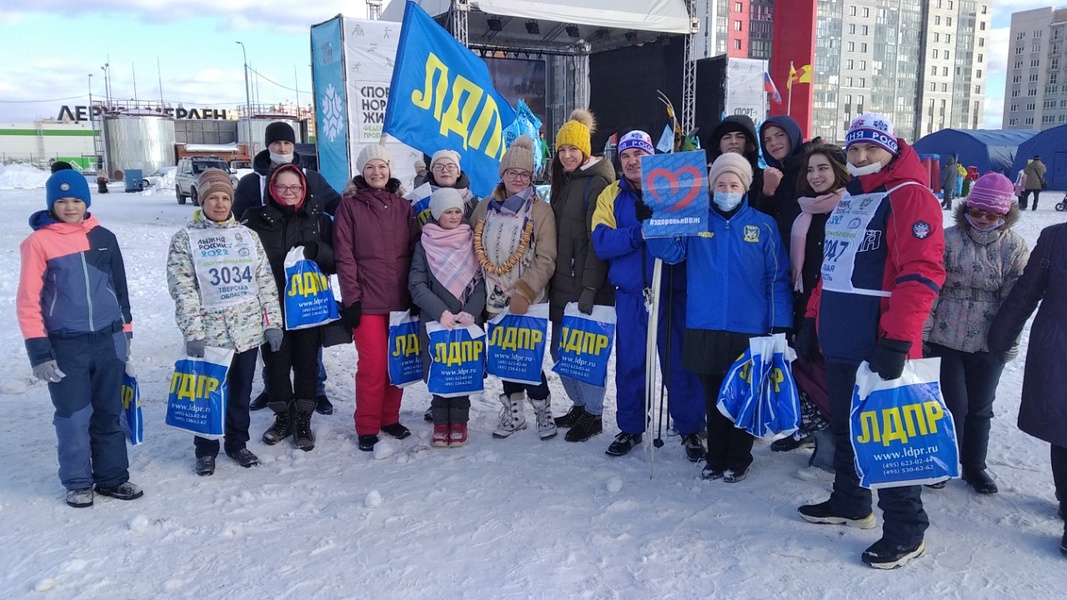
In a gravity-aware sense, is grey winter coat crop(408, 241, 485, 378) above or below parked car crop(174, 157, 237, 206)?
below

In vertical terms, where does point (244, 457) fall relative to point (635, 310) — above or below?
below

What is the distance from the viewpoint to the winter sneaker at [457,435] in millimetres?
4281

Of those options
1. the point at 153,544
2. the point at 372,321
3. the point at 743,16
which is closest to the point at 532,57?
the point at 372,321

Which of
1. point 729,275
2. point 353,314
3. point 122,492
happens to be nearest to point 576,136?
point 729,275

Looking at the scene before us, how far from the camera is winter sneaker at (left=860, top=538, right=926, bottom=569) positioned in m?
2.83

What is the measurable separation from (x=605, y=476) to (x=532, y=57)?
16.1 m

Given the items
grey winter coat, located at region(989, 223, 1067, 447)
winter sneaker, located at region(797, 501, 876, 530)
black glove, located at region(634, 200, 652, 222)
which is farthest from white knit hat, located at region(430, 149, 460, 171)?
grey winter coat, located at region(989, 223, 1067, 447)

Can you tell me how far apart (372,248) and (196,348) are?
1.09 m

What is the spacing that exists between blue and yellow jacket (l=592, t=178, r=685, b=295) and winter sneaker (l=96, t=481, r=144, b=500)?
2.70 metres

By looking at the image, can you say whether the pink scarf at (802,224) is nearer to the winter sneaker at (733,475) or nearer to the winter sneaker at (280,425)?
the winter sneaker at (733,475)

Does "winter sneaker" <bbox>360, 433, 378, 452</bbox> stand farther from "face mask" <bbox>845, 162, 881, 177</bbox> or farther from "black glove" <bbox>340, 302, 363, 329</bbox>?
"face mask" <bbox>845, 162, 881, 177</bbox>

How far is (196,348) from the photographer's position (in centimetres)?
374

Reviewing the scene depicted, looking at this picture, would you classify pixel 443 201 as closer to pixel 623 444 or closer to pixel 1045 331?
pixel 623 444

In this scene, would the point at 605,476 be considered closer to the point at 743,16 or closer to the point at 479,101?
the point at 479,101
